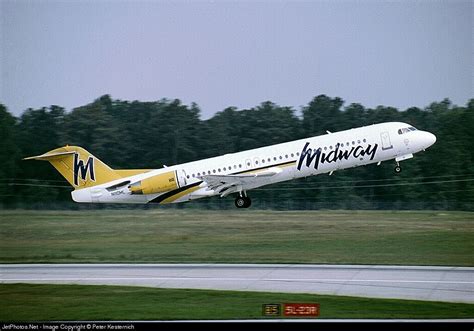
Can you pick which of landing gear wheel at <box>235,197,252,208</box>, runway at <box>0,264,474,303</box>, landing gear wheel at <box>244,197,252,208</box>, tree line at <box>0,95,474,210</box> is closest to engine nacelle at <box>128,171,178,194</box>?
tree line at <box>0,95,474,210</box>

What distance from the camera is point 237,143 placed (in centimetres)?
2428

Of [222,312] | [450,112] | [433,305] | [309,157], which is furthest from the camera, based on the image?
[309,157]

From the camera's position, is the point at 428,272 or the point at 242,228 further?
the point at 242,228

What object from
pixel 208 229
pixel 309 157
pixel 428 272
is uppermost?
pixel 309 157

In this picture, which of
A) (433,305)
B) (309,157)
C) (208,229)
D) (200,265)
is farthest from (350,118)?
(433,305)

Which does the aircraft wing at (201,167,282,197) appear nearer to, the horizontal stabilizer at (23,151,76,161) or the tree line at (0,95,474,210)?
the tree line at (0,95,474,210)

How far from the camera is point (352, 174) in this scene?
2847 centimetres

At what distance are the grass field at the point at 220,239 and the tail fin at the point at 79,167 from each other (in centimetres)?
102

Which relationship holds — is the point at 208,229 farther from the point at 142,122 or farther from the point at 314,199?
the point at 314,199

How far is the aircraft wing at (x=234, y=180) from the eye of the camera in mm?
23172

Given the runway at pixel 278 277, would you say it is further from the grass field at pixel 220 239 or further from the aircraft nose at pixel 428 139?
the aircraft nose at pixel 428 139

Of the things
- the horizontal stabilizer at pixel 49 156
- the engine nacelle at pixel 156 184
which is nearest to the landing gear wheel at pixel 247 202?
the engine nacelle at pixel 156 184

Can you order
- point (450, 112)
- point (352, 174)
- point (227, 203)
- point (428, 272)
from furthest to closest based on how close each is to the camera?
point (352, 174), point (227, 203), point (450, 112), point (428, 272)

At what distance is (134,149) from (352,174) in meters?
9.50
